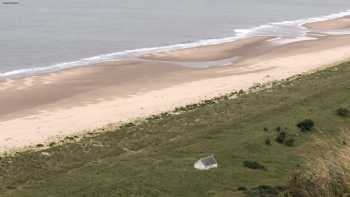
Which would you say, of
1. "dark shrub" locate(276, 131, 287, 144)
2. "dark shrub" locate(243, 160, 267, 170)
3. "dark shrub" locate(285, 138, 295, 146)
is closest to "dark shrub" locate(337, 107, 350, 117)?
"dark shrub" locate(276, 131, 287, 144)

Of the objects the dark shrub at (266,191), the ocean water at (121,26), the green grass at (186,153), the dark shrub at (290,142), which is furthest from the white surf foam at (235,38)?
the dark shrub at (266,191)

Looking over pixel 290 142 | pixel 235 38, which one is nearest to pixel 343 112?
pixel 290 142

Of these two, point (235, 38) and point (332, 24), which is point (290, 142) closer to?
point (235, 38)

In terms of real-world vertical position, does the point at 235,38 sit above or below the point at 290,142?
below

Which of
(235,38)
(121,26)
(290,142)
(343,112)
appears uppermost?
(121,26)

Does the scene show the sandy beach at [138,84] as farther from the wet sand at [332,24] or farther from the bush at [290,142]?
the wet sand at [332,24]

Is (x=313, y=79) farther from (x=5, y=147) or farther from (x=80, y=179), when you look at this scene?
(x=80, y=179)

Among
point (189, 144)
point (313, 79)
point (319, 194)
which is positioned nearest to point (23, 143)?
point (189, 144)
